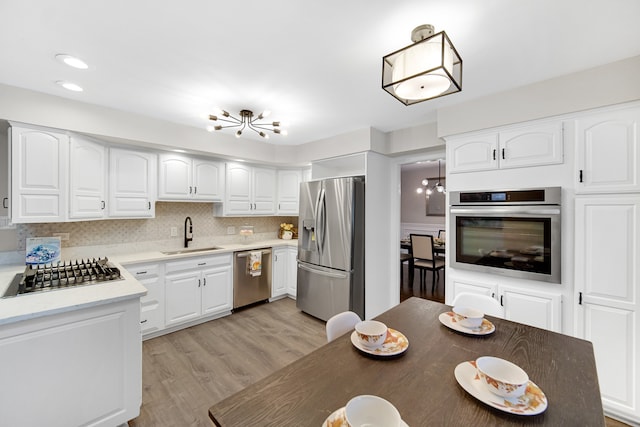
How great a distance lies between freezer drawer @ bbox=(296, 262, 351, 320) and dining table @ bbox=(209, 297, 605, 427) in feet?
5.86

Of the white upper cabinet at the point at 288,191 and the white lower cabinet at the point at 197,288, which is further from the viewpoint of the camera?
the white upper cabinet at the point at 288,191

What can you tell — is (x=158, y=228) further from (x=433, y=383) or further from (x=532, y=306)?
(x=532, y=306)

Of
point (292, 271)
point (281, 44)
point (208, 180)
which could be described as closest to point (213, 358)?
point (292, 271)

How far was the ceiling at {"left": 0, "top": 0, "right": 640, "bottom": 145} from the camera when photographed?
4.26 ft

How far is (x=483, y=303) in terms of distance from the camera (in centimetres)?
179

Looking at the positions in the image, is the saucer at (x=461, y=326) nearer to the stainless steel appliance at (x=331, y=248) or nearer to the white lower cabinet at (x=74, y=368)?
the stainless steel appliance at (x=331, y=248)

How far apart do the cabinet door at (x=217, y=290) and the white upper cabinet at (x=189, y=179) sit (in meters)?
0.99

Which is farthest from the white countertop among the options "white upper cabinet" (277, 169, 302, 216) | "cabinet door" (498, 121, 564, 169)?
"cabinet door" (498, 121, 564, 169)

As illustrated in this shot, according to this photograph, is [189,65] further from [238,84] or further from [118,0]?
[118,0]

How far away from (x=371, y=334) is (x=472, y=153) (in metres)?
1.96

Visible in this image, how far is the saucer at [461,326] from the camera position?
134cm

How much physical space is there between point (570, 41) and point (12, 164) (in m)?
4.04

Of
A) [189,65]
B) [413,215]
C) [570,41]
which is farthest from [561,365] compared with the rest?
[413,215]

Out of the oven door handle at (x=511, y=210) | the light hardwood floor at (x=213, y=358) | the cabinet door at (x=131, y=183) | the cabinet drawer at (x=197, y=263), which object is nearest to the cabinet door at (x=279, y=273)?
the light hardwood floor at (x=213, y=358)
